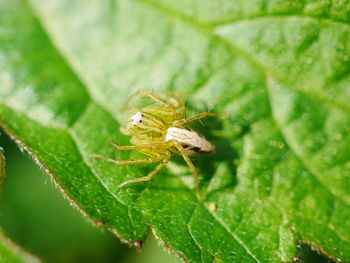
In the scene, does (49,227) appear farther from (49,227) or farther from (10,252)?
(10,252)

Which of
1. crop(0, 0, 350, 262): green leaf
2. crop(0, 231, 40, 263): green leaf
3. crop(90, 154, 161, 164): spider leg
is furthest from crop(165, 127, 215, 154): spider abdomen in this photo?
crop(0, 231, 40, 263): green leaf

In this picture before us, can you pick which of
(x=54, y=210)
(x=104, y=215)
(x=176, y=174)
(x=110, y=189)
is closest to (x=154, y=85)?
(x=176, y=174)

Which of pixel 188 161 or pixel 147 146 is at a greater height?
pixel 147 146

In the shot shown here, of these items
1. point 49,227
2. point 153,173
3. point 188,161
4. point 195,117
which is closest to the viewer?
point 153,173

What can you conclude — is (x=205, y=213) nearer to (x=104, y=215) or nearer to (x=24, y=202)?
(x=104, y=215)

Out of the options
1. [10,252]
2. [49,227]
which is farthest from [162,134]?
[49,227]

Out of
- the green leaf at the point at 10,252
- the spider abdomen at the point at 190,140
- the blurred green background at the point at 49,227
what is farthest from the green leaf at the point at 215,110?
the blurred green background at the point at 49,227

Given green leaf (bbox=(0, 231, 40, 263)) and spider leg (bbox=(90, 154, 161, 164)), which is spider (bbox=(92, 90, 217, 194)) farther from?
green leaf (bbox=(0, 231, 40, 263))
